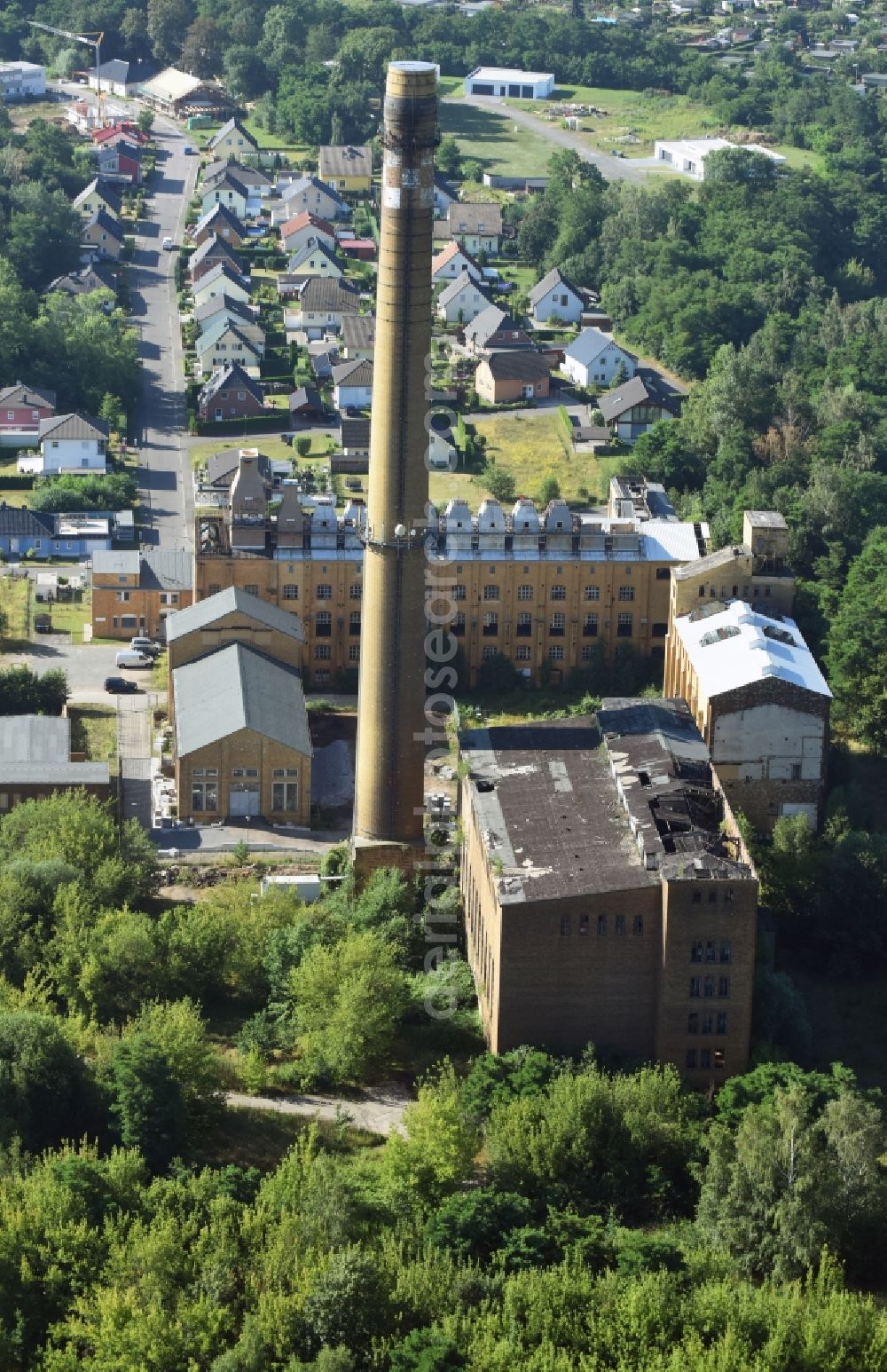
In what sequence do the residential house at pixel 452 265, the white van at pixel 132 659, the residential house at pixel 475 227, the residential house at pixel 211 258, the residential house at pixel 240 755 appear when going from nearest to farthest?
the residential house at pixel 240 755, the white van at pixel 132 659, the residential house at pixel 452 265, the residential house at pixel 211 258, the residential house at pixel 475 227

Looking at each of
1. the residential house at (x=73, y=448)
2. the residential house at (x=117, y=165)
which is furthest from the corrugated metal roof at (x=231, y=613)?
the residential house at (x=117, y=165)

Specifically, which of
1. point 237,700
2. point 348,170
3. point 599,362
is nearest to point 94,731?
point 237,700

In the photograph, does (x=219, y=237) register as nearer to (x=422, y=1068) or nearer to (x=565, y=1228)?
(x=422, y=1068)

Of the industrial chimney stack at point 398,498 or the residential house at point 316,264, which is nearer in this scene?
the industrial chimney stack at point 398,498

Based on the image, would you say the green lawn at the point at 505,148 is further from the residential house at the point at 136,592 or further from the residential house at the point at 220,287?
the residential house at the point at 136,592

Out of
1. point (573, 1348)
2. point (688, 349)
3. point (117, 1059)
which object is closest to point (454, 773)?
point (117, 1059)

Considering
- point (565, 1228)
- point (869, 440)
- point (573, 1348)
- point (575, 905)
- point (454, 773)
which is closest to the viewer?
point (573, 1348)
